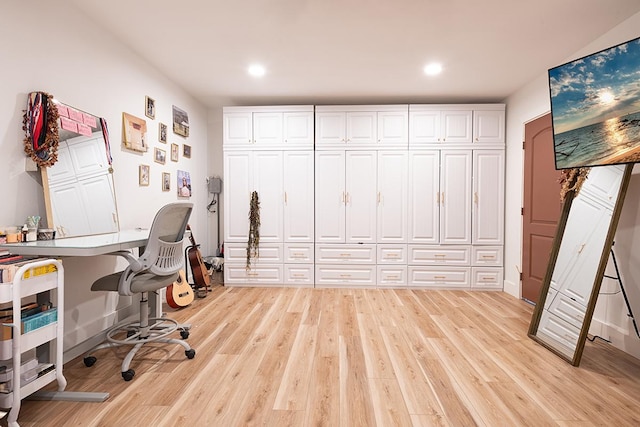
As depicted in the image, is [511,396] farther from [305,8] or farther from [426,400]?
[305,8]

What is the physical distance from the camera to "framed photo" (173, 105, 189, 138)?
3910mm

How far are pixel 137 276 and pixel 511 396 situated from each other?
2.57 metres

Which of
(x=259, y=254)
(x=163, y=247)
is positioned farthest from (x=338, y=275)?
(x=163, y=247)

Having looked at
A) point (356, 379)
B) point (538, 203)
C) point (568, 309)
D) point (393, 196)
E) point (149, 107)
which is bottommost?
point (356, 379)

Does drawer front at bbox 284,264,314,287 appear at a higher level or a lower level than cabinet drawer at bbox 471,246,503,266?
lower

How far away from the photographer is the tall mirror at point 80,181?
2.16 metres

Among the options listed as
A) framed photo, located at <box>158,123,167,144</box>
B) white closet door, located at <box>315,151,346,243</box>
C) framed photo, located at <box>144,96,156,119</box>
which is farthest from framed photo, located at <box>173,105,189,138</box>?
white closet door, located at <box>315,151,346,243</box>

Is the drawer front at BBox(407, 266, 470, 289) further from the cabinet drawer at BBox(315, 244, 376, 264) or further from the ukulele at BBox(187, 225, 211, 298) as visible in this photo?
the ukulele at BBox(187, 225, 211, 298)

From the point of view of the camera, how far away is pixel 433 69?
3.44 metres

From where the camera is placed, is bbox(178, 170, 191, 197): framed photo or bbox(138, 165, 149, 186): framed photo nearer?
bbox(138, 165, 149, 186): framed photo

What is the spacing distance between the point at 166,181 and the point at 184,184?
0.43 m

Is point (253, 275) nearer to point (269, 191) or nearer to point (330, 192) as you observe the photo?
point (269, 191)

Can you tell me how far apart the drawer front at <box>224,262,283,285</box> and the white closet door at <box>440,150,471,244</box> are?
239 centimetres

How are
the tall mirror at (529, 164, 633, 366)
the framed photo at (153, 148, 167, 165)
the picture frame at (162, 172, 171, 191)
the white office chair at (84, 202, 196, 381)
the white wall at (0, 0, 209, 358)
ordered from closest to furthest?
the white wall at (0, 0, 209, 358) < the white office chair at (84, 202, 196, 381) < the tall mirror at (529, 164, 633, 366) < the framed photo at (153, 148, 167, 165) < the picture frame at (162, 172, 171, 191)
